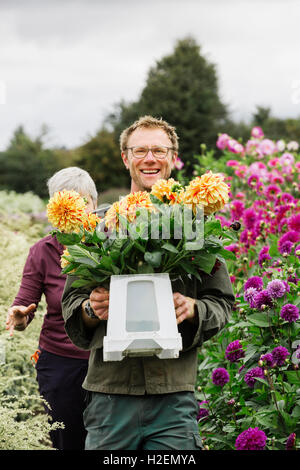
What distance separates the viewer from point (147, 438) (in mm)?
1927

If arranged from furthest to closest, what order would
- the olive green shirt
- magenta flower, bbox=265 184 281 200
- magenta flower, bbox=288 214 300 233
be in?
magenta flower, bbox=265 184 281 200, magenta flower, bbox=288 214 300 233, the olive green shirt

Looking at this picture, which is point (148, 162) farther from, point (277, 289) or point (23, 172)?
point (23, 172)

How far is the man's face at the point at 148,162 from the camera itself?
2357 millimetres

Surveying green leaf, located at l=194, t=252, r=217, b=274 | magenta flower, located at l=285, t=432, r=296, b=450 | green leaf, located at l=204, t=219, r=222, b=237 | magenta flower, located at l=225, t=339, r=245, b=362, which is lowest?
magenta flower, located at l=285, t=432, r=296, b=450

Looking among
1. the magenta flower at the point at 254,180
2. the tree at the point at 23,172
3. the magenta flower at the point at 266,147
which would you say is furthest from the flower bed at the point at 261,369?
the tree at the point at 23,172

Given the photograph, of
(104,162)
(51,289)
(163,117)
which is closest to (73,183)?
(51,289)

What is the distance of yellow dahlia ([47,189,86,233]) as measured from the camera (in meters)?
1.86

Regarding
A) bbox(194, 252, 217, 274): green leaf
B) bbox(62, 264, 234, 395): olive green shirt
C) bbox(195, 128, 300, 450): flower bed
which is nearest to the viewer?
bbox(194, 252, 217, 274): green leaf

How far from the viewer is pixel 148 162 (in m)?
2.36

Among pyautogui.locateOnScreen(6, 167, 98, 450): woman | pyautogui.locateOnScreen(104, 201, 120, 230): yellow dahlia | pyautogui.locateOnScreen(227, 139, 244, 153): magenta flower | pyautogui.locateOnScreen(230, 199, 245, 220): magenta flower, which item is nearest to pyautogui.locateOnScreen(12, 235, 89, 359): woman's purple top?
pyautogui.locateOnScreen(6, 167, 98, 450): woman

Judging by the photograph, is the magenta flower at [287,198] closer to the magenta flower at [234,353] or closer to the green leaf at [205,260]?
the magenta flower at [234,353]

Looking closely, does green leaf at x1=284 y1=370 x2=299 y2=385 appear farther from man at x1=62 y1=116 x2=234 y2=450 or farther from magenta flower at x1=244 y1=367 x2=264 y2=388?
man at x1=62 y1=116 x2=234 y2=450

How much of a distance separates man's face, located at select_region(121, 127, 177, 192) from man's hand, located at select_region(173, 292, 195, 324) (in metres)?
0.61

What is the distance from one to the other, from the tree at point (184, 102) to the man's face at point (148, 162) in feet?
59.6
